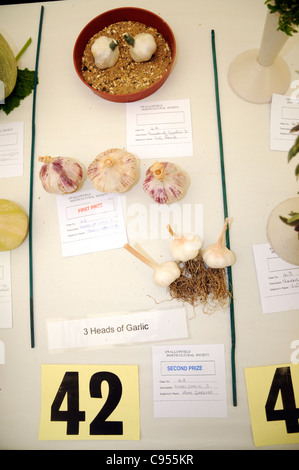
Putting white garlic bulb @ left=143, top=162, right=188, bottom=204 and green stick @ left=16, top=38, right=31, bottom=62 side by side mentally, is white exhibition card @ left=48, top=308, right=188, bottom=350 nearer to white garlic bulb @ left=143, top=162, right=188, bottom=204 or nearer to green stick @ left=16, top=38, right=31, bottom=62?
white garlic bulb @ left=143, top=162, right=188, bottom=204

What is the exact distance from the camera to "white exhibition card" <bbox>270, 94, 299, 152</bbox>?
798 mm

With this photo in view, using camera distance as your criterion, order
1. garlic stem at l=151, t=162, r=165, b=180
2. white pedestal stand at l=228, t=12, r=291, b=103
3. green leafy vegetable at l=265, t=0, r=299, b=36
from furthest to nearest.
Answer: white pedestal stand at l=228, t=12, r=291, b=103 → garlic stem at l=151, t=162, r=165, b=180 → green leafy vegetable at l=265, t=0, r=299, b=36

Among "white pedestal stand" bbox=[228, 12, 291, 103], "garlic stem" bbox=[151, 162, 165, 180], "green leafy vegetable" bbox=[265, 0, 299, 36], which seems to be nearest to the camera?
"green leafy vegetable" bbox=[265, 0, 299, 36]

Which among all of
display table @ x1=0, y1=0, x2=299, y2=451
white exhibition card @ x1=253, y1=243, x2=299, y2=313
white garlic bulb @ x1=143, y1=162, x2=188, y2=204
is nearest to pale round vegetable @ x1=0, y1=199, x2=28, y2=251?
display table @ x1=0, y1=0, x2=299, y2=451

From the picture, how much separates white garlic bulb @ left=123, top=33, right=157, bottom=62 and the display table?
3.8 inches

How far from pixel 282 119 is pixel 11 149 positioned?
28.3 inches

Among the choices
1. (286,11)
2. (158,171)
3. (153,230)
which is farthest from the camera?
(153,230)

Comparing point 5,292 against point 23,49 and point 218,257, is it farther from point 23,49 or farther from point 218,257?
point 23,49

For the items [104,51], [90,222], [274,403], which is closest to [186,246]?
[90,222]

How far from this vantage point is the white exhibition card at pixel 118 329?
2.50 ft

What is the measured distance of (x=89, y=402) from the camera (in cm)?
75

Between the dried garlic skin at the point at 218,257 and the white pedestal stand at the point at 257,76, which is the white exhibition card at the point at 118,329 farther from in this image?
the white pedestal stand at the point at 257,76

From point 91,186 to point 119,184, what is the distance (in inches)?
4.4

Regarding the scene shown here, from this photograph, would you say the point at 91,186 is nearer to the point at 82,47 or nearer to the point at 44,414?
the point at 82,47
